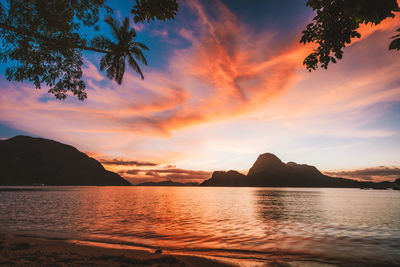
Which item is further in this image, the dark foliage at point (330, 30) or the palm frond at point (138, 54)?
the palm frond at point (138, 54)

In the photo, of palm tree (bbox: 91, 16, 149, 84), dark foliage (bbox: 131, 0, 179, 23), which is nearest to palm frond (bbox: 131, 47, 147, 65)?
palm tree (bbox: 91, 16, 149, 84)

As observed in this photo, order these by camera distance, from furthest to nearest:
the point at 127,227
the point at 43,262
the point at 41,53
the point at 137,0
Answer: the point at 127,227
the point at 41,53
the point at 43,262
the point at 137,0

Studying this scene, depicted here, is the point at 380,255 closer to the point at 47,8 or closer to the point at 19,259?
the point at 19,259

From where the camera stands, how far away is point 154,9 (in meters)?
7.54

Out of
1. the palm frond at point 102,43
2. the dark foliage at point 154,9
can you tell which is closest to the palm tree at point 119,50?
the palm frond at point 102,43

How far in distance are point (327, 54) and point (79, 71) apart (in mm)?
15854

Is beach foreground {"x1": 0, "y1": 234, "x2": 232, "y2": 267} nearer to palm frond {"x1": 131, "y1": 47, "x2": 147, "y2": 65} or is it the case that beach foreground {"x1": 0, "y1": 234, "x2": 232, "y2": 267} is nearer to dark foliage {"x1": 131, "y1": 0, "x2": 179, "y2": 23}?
dark foliage {"x1": 131, "y1": 0, "x2": 179, "y2": 23}

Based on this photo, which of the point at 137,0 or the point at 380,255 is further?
the point at 380,255

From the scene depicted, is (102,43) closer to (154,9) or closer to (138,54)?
(138,54)

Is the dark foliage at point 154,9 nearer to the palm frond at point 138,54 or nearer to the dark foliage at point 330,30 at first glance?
the dark foliage at point 330,30

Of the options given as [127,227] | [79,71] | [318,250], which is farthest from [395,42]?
[127,227]

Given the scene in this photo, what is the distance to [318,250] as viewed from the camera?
13.1 meters

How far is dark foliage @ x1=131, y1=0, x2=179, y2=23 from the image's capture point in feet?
24.6

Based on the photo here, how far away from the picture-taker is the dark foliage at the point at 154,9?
7500 mm
